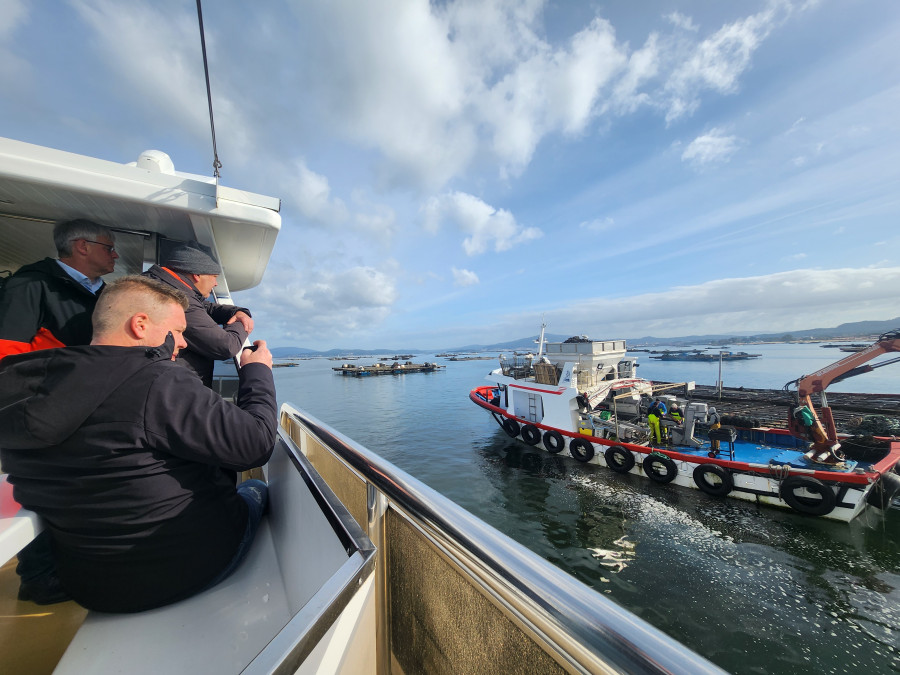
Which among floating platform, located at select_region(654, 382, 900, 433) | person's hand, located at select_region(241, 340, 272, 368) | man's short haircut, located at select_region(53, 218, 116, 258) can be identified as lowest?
floating platform, located at select_region(654, 382, 900, 433)

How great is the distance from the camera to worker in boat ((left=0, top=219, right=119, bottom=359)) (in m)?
1.66

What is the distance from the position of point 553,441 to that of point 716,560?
650cm

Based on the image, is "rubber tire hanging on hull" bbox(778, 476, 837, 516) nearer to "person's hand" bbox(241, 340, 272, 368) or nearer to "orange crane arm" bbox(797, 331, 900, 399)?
"orange crane arm" bbox(797, 331, 900, 399)

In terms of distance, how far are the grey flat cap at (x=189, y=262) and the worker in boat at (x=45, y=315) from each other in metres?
0.44

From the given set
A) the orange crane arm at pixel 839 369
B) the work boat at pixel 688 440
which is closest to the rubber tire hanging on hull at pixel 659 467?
the work boat at pixel 688 440

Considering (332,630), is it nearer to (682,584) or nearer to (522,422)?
(682,584)

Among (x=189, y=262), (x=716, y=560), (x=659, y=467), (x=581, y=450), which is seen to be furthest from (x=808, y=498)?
(x=189, y=262)

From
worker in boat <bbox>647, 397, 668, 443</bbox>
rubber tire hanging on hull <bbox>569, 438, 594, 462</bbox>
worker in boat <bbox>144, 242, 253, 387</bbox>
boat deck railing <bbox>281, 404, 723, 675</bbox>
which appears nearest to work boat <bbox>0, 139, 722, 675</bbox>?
boat deck railing <bbox>281, 404, 723, 675</bbox>

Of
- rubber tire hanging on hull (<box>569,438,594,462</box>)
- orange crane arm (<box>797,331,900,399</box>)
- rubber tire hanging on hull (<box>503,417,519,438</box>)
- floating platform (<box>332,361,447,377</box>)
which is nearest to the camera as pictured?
orange crane arm (<box>797,331,900,399</box>)

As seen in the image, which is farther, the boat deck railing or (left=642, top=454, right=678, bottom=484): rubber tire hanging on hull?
(left=642, top=454, right=678, bottom=484): rubber tire hanging on hull

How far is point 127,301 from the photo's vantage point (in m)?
1.43

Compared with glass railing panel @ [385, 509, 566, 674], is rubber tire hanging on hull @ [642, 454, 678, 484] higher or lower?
lower

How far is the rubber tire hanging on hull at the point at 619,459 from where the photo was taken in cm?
1111

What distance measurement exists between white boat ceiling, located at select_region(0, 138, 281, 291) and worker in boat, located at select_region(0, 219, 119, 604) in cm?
31
